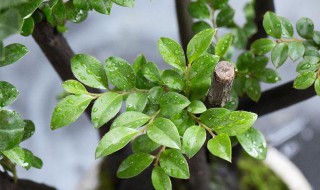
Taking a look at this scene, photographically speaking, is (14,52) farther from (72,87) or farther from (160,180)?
(160,180)

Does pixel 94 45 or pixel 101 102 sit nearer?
pixel 101 102

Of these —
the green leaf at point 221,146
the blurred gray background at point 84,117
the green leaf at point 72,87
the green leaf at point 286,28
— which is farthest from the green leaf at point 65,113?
the blurred gray background at point 84,117

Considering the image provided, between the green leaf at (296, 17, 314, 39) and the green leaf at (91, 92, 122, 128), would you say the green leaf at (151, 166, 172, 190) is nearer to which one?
the green leaf at (91, 92, 122, 128)

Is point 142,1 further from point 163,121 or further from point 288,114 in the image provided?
point 163,121

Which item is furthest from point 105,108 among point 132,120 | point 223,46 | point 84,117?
point 84,117

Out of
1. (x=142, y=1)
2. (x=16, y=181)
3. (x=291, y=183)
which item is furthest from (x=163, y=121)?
(x=142, y=1)

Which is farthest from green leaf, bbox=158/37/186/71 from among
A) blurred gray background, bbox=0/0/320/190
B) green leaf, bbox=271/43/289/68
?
blurred gray background, bbox=0/0/320/190
